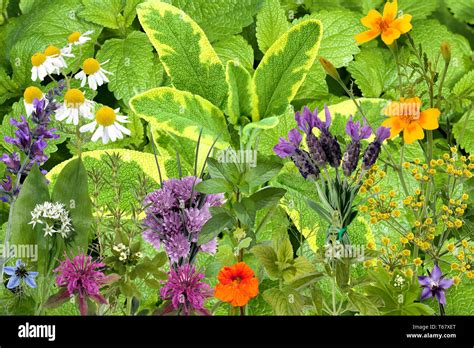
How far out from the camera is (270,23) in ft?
4.98

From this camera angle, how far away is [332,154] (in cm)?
112

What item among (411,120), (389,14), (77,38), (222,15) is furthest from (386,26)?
(77,38)

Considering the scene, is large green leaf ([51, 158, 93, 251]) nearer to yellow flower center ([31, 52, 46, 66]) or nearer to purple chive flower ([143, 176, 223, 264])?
purple chive flower ([143, 176, 223, 264])

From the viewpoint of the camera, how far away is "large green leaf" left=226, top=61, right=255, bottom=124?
1266 millimetres

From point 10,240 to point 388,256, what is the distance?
53cm

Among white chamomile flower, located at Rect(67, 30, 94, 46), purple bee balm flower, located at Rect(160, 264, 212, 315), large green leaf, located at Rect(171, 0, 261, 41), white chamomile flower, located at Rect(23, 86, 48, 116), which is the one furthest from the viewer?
large green leaf, located at Rect(171, 0, 261, 41)

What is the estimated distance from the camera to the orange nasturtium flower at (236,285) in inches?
42.3

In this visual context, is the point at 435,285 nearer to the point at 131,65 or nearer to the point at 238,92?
the point at 238,92

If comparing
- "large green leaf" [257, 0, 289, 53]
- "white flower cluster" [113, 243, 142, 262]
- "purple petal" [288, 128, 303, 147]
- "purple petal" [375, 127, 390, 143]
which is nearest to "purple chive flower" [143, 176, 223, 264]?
"white flower cluster" [113, 243, 142, 262]

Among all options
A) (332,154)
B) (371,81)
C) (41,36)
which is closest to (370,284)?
(332,154)

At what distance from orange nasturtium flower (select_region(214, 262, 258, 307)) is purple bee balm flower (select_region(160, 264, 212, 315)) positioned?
24 mm

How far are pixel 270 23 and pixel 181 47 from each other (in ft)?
0.81
